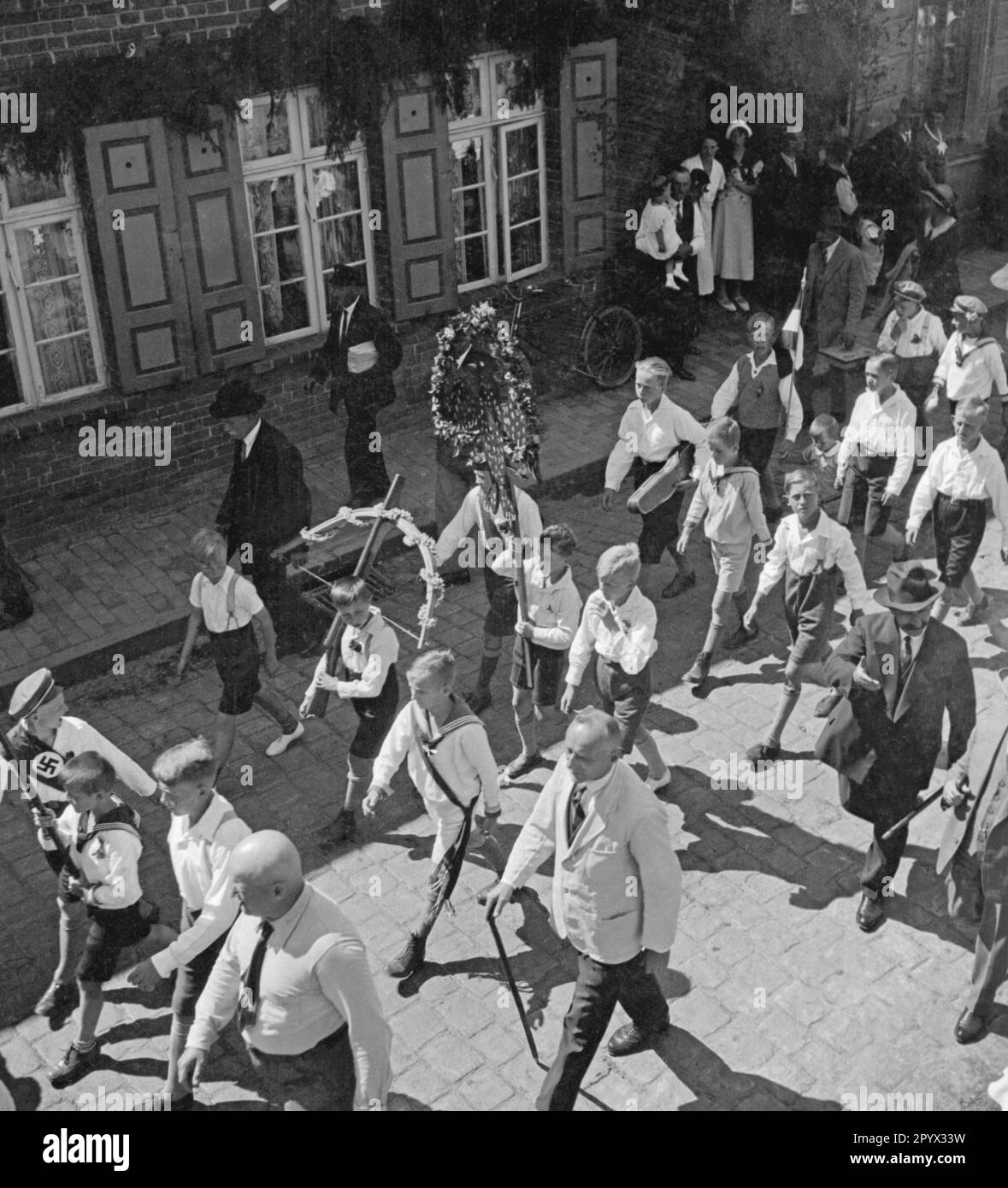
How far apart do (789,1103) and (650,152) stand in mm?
10049

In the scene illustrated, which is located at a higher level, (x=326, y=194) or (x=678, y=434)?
(x=326, y=194)

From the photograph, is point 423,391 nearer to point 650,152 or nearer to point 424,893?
point 650,152

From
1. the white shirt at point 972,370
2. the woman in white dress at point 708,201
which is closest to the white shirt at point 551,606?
the white shirt at point 972,370

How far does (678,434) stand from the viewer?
31.3 ft

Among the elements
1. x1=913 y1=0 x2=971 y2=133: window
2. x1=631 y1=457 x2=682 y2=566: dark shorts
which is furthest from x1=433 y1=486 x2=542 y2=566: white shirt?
x1=913 y1=0 x2=971 y2=133: window

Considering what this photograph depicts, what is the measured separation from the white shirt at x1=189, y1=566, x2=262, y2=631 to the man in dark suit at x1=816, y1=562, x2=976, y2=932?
10.0ft

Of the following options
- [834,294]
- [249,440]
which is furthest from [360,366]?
[834,294]

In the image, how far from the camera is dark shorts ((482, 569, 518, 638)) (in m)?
8.61

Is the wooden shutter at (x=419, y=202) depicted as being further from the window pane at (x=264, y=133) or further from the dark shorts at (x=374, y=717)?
the dark shorts at (x=374, y=717)

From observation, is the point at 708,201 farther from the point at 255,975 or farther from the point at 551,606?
the point at 255,975

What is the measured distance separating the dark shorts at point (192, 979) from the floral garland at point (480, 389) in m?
3.66

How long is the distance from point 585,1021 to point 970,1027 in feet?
5.76

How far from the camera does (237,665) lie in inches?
320

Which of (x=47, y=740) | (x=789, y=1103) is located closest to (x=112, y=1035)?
(x=47, y=740)
